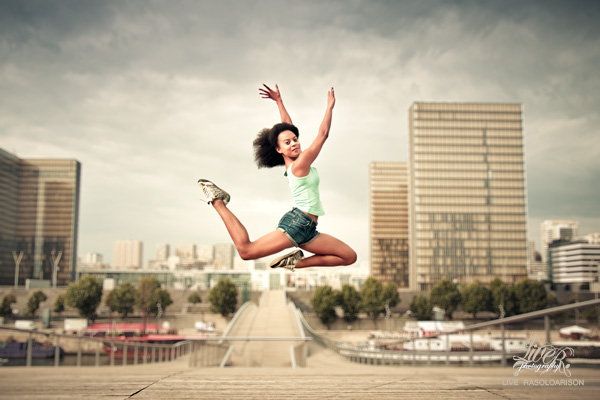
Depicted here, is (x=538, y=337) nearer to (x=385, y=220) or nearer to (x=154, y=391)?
(x=154, y=391)

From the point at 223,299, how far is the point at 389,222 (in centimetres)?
9997

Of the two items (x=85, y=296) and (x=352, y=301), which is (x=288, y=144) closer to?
(x=352, y=301)

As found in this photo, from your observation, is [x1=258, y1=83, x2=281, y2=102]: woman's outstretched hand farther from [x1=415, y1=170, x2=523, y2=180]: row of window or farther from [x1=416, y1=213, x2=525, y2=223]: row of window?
[x1=415, y1=170, x2=523, y2=180]: row of window

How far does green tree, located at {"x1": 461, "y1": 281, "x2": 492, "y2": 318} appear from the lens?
3027 inches

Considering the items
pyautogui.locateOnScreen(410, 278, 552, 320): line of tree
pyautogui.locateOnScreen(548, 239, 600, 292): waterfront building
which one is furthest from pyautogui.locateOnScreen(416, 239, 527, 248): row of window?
pyautogui.locateOnScreen(548, 239, 600, 292): waterfront building

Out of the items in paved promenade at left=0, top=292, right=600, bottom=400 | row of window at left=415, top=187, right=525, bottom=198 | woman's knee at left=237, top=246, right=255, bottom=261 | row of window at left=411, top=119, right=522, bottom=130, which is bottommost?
paved promenade at left=0, top=292, right=600, bottom=400

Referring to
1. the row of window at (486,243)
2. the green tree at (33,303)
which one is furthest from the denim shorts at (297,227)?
the row of window at (486,243)

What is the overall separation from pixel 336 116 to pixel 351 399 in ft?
12.7

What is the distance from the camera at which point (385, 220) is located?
16975cm

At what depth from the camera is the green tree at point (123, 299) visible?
77.2 m

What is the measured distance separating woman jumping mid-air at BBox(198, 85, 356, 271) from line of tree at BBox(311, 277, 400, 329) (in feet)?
229

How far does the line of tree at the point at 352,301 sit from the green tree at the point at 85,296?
32.9 metres

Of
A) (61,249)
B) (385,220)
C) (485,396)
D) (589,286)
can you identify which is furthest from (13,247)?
(485,396)

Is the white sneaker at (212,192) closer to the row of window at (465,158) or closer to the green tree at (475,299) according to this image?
the green tree at (475,299)
